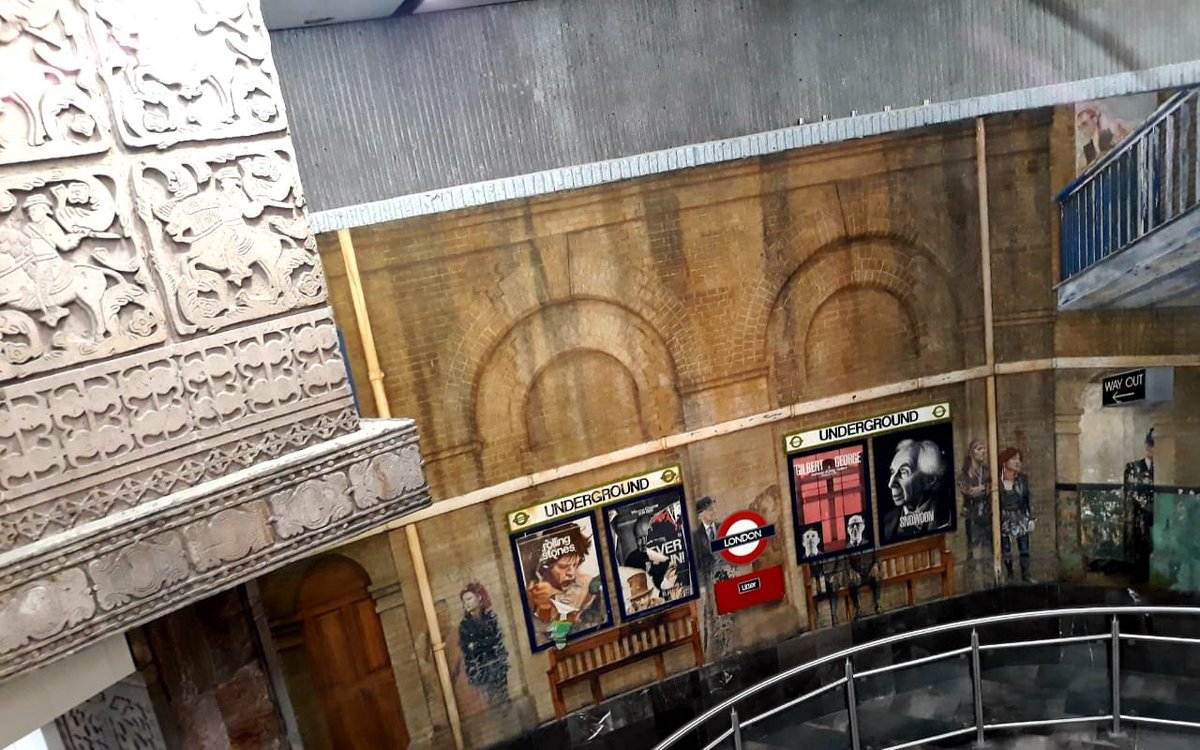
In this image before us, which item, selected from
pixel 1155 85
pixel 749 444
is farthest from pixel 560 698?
pixel 1155 85

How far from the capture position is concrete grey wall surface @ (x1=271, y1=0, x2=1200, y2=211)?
3820 millimetres

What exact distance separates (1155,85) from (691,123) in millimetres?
2733

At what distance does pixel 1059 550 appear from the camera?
20.2 ft

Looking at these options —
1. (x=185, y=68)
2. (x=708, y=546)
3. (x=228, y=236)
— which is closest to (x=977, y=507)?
(x=708, y=546)

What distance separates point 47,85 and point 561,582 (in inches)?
176

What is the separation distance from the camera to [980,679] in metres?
4.88

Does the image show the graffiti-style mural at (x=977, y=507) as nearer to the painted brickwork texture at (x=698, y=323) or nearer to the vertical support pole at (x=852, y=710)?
the painted brickwork texture at (x=698, y=323)

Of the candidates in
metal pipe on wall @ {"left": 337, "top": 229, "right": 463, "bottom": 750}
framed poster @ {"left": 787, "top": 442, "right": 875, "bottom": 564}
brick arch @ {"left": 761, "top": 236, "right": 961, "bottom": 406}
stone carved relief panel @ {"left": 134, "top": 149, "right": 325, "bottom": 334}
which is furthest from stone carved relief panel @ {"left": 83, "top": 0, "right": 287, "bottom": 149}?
framed poster @ {"left": 787, "top": 442, "right": 875, "bottom": 564}

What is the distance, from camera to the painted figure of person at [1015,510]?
611 cm

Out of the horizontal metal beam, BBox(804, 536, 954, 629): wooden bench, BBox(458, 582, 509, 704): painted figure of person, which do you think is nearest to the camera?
the horizontal metal beam

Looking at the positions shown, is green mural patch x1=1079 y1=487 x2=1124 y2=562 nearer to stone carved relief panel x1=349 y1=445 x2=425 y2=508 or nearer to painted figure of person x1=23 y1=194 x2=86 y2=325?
stone carved relief panel x1=349 y1=445 x2=425 y2=508

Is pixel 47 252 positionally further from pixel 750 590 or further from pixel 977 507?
pixel 977 507

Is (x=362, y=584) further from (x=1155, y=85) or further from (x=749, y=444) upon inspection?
(x=1155, y=85)

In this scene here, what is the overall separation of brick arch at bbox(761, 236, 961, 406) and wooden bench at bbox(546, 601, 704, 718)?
2018 mm
